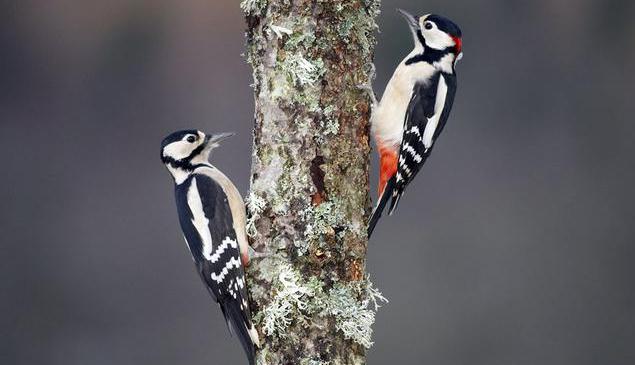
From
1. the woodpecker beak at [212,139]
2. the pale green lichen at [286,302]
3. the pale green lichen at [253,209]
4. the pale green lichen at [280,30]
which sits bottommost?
the pale green lichen at [286,302]

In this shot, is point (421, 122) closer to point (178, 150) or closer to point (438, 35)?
point (438, 35)

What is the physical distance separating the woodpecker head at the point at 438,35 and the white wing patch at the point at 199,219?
2.88ft

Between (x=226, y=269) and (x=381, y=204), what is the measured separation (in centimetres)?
52

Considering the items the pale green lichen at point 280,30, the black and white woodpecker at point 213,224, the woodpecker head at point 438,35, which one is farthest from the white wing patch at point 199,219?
the woodpecker head at point 438,35

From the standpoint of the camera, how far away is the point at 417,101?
2850 mm

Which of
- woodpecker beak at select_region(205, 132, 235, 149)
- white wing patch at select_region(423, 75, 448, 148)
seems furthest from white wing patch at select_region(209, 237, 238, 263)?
white wing patch at select_region(423, 75, 448, 148)

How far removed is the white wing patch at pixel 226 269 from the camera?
2.42 m

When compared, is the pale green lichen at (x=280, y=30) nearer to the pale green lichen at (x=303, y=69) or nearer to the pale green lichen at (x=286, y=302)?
the pale green lichen at (x=303, y=69)

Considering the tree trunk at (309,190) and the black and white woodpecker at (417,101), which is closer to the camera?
the tree trunk at (309,190)

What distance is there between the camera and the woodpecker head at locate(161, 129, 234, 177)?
272cm

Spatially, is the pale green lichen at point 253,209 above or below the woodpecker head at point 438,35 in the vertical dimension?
below
